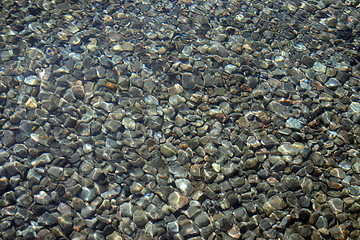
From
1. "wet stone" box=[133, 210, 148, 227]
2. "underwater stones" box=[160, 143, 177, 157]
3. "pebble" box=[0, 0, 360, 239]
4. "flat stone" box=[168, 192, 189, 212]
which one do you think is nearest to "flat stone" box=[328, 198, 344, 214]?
"pebble" box=[0, 0, 360, 239]

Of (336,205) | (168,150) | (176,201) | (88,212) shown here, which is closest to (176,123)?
(168,150)

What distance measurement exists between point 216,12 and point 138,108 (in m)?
1.16

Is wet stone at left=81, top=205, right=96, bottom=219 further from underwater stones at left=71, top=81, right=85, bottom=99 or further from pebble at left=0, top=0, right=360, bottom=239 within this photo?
underwater stones at left=71, top=81, right=85, bottom=99

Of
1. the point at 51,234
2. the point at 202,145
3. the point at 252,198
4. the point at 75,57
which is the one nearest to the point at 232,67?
the point at 202,145

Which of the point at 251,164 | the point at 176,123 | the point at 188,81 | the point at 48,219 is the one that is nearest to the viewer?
the point at 48,219

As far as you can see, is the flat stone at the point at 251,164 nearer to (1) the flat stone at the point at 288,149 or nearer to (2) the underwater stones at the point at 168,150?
(1) the flat stone at the point at 288,149

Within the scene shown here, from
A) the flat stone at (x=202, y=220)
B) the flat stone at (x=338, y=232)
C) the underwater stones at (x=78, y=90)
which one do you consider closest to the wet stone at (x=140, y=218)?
the flat stone at (x=202, y=220)

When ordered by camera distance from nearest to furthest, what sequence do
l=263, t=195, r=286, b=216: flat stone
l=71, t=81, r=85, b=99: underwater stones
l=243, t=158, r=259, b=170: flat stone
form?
l=263, t=195, r=286, b=216: flat stone, l=243, t=158, r=259, b=170: flat stone, l=71, t=81, r=85, b=99: underwater stones

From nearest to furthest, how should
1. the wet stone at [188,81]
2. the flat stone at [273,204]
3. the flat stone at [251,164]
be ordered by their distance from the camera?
the flat stone at [273,204]
the flat stone at [251,164]
the wet stone at [188,81]

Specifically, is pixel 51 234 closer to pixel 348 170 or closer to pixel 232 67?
pixel 232 67

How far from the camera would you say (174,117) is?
2104 mm

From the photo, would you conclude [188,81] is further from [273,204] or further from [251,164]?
[273,204]

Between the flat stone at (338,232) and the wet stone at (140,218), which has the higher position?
the flat stone at (338,232)

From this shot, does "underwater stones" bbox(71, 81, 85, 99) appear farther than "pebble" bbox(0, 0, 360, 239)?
Yes
